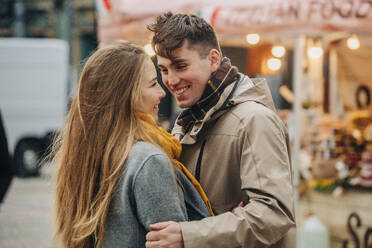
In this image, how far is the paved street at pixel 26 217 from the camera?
7407 millimetres

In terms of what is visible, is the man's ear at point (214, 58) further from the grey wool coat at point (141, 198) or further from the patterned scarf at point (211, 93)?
the grey wool coat at point (141, 198)

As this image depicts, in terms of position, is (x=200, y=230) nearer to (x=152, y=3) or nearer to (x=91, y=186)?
(x=91, y=186)

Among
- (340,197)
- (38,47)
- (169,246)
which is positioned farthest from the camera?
(38,47)

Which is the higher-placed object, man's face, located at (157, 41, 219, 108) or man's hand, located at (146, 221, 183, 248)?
man's face, located at (157, 41, 219, 108)

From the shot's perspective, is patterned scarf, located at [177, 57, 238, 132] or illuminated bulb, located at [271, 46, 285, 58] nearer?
patterned scarf, located at [177, 57, 238, 132]

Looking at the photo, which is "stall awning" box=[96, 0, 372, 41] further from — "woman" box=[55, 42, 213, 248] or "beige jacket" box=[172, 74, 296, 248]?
"woman" box=[55, 42, 213, 248]

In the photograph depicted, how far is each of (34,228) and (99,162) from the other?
6.36 metres

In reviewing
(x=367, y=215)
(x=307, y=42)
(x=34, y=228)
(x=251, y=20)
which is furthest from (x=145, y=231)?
(x=34, y=228)

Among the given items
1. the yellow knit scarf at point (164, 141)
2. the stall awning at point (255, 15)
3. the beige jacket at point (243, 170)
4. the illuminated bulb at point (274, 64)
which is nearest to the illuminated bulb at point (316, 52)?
the stall awning at point (255, 15)

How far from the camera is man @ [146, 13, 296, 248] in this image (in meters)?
2.22

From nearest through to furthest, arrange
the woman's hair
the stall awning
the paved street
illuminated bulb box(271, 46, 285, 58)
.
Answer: the woman's hair
the stall awning
the paved street
illuminated bulb box(271, 46, 285, 58)

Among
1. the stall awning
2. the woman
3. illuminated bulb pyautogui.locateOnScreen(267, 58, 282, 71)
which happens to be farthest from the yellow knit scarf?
illuminated bulb pyautogui.locateOnScreen(267, 58, 282, 71)

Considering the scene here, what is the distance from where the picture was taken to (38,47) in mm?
12914

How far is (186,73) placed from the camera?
102 inches
